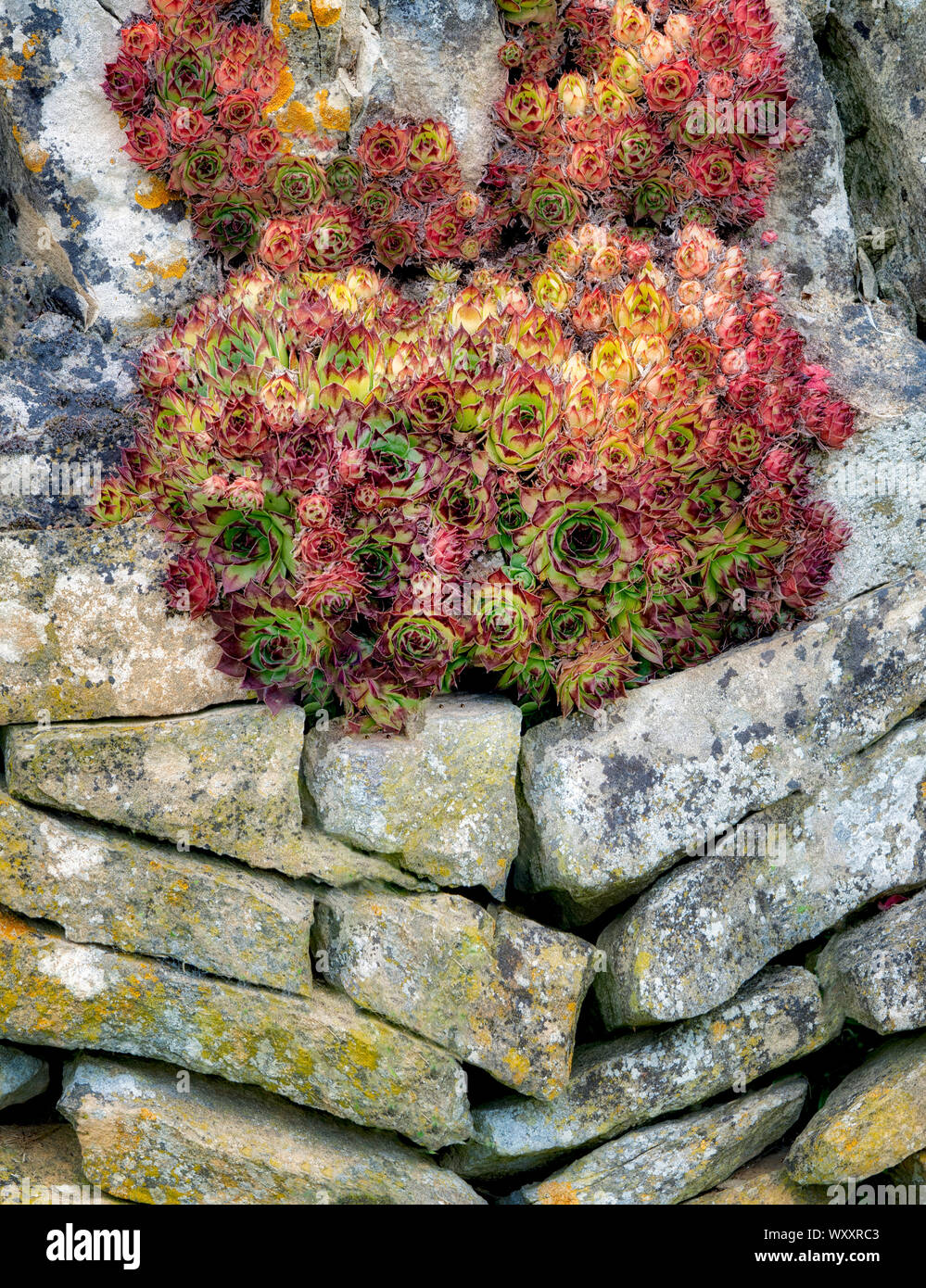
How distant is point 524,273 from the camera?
5523mm

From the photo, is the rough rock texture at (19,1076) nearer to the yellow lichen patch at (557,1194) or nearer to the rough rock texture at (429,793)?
the rough rock texture at (429,793)

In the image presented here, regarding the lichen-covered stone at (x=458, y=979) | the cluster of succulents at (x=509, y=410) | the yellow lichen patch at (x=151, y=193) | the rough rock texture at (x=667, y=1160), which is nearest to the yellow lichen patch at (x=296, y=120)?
the cluster of succulents at (x=509, y=410)

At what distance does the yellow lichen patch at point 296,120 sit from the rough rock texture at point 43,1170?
4.53 m

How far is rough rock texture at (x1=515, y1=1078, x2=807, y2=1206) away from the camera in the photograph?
4.41 meters

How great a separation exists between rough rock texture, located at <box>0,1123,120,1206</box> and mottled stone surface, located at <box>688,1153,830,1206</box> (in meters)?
2.33

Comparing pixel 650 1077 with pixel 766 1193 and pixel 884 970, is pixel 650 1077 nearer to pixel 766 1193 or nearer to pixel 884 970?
pixel 766 1193

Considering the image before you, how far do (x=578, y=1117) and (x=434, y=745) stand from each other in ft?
5.14

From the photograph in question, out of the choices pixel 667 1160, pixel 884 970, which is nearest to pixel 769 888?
pixel 884 970

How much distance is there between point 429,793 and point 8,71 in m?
3.88

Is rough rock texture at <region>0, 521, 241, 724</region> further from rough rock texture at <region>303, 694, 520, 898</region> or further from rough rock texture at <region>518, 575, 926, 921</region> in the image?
rough rock texture at <region>518, 575, 926, 921</region>

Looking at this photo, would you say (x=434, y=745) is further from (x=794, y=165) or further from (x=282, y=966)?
(x=794, y=165)

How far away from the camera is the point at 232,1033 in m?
4.21

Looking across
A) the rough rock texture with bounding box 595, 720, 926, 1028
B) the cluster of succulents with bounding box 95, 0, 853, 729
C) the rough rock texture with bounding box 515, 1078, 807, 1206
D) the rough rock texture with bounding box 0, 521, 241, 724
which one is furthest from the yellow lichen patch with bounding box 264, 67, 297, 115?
the rough rock texture with bounding box 515, 1078, 807, 1206

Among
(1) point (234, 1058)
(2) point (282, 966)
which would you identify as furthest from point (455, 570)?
(1) point (234, 1058)
